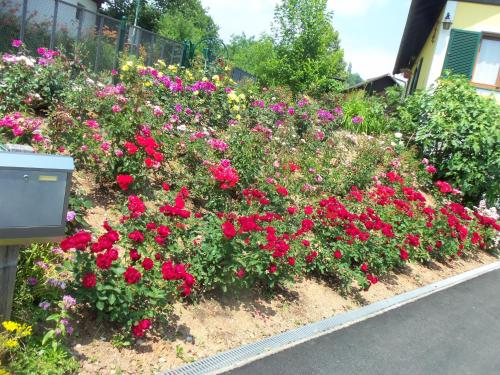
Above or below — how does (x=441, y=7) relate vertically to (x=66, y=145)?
above

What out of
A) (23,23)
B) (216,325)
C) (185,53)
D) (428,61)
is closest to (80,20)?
(23,23)

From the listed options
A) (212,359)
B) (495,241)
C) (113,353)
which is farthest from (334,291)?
(495,241)

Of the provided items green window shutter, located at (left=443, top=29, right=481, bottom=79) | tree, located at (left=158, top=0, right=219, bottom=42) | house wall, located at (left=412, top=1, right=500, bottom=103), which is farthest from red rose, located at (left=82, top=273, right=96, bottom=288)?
tree, located at (left=158, top=0, right=219, bottom=42)

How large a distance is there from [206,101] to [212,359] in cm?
533

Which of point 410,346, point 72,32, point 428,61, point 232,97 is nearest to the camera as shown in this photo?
point 410,346

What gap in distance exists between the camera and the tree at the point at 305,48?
14953mm

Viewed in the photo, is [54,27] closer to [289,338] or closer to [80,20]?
[80,20]

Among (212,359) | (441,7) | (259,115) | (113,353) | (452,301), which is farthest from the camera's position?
(441,7)

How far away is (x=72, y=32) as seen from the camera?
909 centimetres

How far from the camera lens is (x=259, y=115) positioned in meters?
8.49

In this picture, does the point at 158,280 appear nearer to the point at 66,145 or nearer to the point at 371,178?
the point at 66,145

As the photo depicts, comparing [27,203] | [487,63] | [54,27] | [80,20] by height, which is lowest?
[27,203]

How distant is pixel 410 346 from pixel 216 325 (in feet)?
6.40

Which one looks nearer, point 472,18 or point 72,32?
point 72,32
